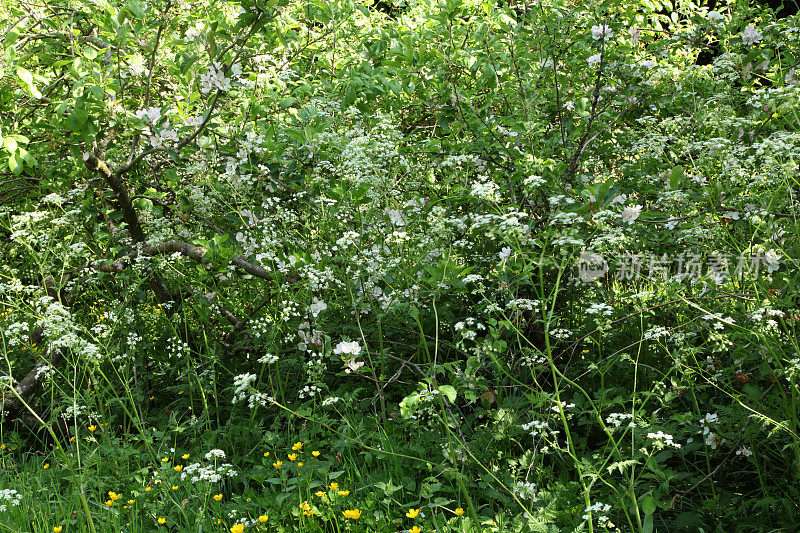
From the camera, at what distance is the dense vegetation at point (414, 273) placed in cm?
200

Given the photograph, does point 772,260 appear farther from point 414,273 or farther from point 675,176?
point 414,273

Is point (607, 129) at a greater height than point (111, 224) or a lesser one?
greater

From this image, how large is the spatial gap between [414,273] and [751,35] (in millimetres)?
2074

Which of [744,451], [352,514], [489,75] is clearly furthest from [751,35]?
[352,514]

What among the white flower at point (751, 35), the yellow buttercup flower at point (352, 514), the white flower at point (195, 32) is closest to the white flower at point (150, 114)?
the white flower at point (195, 32)

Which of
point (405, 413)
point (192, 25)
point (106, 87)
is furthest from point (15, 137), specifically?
point (405, 413)

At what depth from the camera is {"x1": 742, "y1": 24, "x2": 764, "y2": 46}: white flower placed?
2.91 meters

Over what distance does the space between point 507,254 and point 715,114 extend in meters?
0.95

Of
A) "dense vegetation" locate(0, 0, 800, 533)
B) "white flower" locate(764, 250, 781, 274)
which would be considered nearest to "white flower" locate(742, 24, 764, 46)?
"dense vegetation" locate(0, 0, 800, 533)

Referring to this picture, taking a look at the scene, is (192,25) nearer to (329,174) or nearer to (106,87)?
(106,87)

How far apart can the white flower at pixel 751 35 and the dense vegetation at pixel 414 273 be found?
1cm

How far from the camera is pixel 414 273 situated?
2.36 meters

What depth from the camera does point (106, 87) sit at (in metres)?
2.51

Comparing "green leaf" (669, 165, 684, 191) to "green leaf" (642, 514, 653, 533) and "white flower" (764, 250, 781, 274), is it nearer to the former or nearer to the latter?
"white flower" (764, 250, 781, 274)
